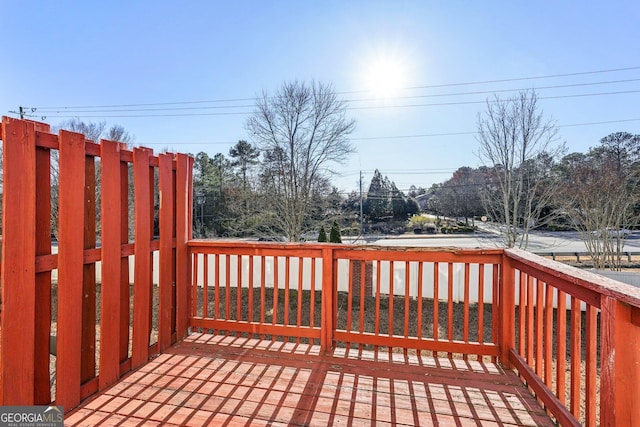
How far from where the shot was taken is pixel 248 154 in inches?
634

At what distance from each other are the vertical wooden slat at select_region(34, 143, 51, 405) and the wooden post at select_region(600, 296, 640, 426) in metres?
2.54

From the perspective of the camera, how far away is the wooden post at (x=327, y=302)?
2449 millimetres

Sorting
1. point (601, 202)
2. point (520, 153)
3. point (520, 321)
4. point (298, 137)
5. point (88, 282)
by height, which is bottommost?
point (520, 321)

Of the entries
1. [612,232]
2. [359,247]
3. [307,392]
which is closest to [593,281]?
[359,247]

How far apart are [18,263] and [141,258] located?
73 centimetres

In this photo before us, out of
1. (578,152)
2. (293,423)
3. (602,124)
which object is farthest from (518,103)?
(293,423)

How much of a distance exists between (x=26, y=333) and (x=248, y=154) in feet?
50.1

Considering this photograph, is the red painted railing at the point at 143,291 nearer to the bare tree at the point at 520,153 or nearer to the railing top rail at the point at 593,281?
the railing top rail at the point at 593,281

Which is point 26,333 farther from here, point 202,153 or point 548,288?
point 202,153

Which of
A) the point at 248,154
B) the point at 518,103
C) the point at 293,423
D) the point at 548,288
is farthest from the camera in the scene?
the point at 248,154

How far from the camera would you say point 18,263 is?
146 centimetres

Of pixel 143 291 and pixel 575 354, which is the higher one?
pixel 143 291

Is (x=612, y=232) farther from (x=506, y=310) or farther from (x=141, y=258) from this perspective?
(x=141, y=258)

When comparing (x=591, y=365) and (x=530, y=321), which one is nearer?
(x=591, y=365)
